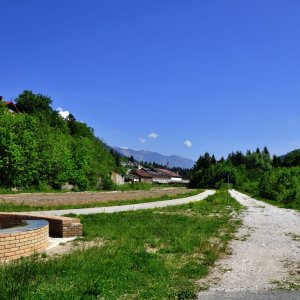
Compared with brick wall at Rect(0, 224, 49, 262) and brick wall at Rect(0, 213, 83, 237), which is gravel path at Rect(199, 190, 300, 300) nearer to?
brick wall at Rect(0, 224, 49, 262)

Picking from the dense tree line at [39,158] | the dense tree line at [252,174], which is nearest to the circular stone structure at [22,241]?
the dense tree line at [252,174]

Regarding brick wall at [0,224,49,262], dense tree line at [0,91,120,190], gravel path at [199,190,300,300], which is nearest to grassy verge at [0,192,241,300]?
gravel path at [199,190,300,300]

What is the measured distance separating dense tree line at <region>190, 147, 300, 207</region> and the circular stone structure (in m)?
30.5

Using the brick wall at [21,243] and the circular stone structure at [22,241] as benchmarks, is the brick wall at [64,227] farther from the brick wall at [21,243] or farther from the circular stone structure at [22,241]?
the brick wall at [21,243]

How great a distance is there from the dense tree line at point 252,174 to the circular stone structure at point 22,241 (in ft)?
100

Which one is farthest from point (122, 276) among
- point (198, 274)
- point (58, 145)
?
point (58, 145)

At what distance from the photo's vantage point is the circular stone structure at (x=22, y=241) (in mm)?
9086

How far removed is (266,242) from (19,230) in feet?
25.6

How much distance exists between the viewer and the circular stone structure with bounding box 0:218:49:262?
9086 mm

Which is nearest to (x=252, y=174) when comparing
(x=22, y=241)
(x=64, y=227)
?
(x=64, y=227)

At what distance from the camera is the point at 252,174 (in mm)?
101562

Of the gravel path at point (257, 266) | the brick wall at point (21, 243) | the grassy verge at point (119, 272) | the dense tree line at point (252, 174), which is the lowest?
the gravel path at point (257, 266)

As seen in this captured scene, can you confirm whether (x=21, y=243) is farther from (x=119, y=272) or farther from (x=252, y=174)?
(x=252, y=174)

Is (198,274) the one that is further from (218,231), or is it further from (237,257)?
(218,231)
